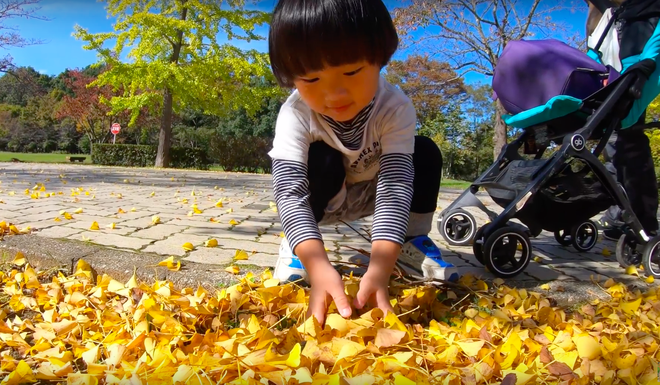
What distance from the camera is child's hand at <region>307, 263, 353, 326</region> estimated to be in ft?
4.23

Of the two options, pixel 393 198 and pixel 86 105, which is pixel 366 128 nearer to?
pixel 393 198

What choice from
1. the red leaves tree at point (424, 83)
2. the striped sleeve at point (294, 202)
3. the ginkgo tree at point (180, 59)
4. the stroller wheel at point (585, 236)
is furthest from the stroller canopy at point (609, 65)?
the red leaves tree at point (424, 83)

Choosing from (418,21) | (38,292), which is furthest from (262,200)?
(418,21)

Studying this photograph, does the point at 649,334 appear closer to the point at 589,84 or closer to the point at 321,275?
the point at 321,275

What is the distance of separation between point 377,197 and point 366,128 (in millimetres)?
277

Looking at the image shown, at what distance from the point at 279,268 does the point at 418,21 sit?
13.0m

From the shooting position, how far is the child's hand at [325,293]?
50.7 inches

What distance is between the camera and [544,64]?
2.22 metres

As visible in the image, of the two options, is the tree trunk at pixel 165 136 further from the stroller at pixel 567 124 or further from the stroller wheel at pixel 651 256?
the stroller wheel at pixel 651 256

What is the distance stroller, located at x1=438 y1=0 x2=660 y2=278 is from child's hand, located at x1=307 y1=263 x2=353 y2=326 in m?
0.91

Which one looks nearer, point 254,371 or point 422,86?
point 254,371

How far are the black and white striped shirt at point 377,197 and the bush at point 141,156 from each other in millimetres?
16179

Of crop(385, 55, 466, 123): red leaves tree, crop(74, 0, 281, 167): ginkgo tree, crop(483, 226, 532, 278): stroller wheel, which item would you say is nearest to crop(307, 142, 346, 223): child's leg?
crop(483, 226, 532, 278): stroller wheel

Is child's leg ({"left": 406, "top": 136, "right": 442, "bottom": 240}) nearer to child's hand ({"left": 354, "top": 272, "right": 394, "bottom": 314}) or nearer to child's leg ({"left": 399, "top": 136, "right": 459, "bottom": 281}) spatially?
child's leg ({"left": 399, "top": 136, "right": 459, "bottom": 281})
